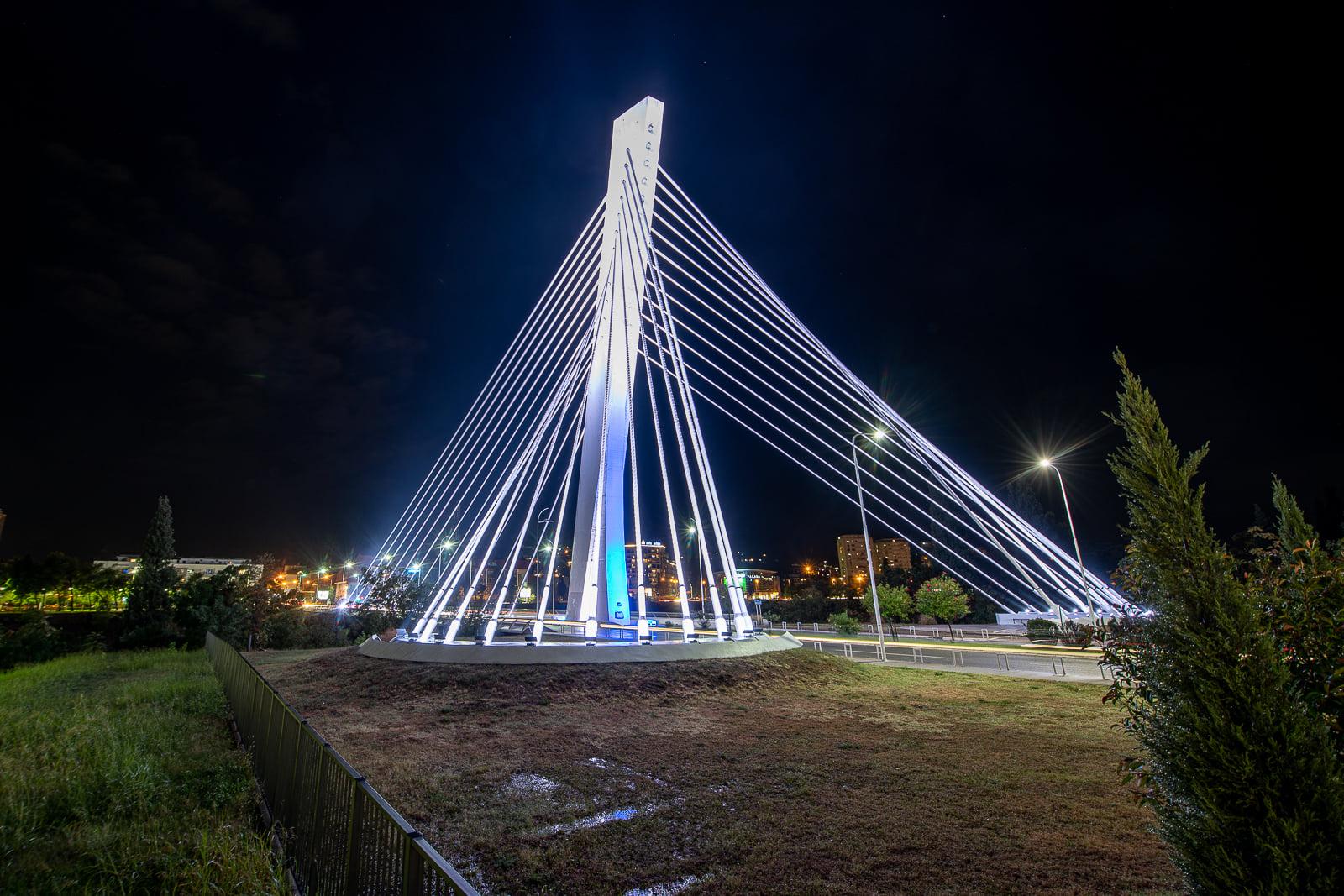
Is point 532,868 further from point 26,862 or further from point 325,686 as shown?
point 325,686

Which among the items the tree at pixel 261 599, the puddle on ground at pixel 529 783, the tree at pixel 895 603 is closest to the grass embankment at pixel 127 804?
the puddle on ground at pixel 529 783

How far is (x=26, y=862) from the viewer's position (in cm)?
470

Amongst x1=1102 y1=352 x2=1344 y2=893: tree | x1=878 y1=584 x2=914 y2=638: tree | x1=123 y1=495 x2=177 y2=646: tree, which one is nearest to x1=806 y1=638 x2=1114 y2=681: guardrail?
x1=878 y1=584 x2=914 y2=638: tree

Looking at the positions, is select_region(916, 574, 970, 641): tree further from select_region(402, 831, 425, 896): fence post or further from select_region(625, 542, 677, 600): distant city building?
select_region(625, 542, 677, 600): distant city building

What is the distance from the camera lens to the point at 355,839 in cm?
350

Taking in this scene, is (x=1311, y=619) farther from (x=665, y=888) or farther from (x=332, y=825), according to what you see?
(x=332, y=825)

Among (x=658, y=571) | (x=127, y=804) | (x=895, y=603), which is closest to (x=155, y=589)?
(x=127, y=804)

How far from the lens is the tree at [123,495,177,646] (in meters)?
28.0

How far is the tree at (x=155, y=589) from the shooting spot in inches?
1103

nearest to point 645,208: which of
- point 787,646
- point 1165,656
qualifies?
point 787,646

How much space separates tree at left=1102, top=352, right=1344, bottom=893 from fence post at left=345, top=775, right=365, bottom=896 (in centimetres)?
437

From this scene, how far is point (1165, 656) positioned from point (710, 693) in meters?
11.5

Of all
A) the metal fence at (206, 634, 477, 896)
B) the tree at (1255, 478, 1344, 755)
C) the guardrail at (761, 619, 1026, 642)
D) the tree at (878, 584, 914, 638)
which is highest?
the tree at (1255, 478, 1344, 755)

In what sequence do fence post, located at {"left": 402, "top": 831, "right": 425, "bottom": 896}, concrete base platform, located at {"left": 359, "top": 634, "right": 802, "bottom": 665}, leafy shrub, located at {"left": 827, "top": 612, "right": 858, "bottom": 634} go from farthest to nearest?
leafy shrub, located at {"left": 827, "top": 612, "right": 858, "bottom": 634}
concrete base platform, located at {"left": 359, "top": 634, "right": 802, "bottom": 665}
fence post, located at {"left": 402, "top": 831, "right": 425, "bottom": 896}
